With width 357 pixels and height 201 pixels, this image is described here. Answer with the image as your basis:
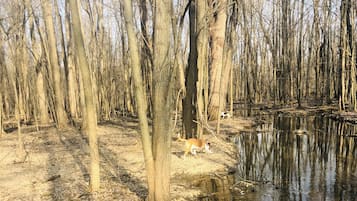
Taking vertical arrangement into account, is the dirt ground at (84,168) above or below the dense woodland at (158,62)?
below

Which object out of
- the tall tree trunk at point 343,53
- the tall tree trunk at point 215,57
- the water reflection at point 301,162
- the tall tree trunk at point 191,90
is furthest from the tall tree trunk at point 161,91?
the tall tree trunk at point 343,53

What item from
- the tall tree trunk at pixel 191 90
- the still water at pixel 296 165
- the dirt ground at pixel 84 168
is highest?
the tall tree trunk at pixel 191 90

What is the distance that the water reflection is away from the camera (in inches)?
249

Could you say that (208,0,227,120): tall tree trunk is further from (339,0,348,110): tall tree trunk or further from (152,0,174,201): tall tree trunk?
(152,0,174,201): tall tree trunk

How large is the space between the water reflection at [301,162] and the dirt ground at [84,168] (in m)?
0.86

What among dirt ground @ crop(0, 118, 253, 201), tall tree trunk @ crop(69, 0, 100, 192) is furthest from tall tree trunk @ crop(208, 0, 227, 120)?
tall tree trunk @ crop(69, 0, 100, 192)

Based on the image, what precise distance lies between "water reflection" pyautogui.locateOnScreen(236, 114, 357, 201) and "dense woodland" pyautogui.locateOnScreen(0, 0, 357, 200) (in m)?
2.09

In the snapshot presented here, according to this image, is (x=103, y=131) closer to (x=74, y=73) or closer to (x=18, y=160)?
(x=18, y=160)

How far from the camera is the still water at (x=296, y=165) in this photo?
6250mm

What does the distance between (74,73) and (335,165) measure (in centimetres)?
1532

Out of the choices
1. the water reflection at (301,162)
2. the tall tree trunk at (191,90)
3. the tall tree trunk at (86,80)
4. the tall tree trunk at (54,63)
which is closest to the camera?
the tall tree trunk at (86,80)

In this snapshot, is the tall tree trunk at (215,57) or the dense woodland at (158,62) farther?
the tall tree trunk at (215,57)

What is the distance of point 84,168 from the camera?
26.0 ft

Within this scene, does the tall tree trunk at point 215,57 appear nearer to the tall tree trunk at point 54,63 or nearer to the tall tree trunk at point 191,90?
the tall tree trunk at point 191,90
